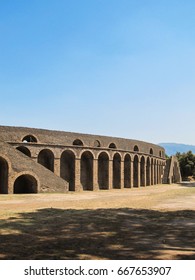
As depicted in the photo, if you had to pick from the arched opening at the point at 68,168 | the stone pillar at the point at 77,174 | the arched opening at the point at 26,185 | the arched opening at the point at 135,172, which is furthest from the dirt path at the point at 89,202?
the arched opening at the point at 135,172

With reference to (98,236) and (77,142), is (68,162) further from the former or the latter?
(98,236)

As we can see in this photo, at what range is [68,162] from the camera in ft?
107

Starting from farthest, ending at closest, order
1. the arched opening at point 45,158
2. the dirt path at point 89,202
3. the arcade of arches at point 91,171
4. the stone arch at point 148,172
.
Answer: the stone arch at point 148,172, the arched opening at point 45,158, the arcade of arches at point 91,171, the dirt path at point 89,202

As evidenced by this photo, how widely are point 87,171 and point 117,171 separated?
4583 millimetres

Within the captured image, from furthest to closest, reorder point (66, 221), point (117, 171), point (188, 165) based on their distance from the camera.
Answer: point (188, 165) → point (117, 171) → point (66, 221)

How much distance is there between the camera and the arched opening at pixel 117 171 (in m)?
37.4

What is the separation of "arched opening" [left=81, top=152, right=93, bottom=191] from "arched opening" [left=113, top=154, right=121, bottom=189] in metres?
4.47

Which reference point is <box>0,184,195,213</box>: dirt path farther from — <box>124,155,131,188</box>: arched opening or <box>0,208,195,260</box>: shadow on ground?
<box>124,155,131,188</box>: arched opening

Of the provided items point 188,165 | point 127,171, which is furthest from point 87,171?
point 188,165

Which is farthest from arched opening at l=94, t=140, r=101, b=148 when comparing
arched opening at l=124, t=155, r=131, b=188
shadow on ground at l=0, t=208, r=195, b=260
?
shadow on ground at l=0, t=208, r=195, b=260

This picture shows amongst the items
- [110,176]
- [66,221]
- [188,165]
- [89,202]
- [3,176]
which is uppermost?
[188,165]

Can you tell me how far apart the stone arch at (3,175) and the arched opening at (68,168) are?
30.2ft

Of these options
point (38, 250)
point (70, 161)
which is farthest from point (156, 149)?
point (38, 250)

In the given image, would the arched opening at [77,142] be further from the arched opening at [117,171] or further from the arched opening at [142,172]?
the arched opening at [142,172]
